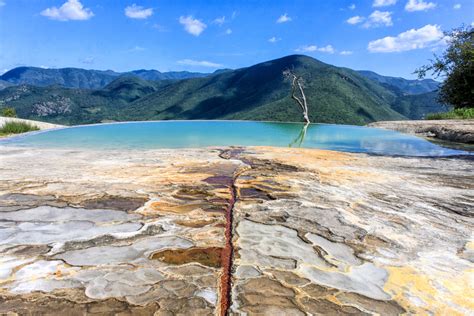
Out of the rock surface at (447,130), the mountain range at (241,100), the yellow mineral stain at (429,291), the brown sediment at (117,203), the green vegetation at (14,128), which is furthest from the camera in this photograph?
the mountain range at (241,100)

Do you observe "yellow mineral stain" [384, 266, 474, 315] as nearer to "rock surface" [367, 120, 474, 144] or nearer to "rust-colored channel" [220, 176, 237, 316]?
"rust-colored channel" [220, 176, 237, 316]

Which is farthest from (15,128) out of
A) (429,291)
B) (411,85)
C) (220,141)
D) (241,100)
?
(411,85)

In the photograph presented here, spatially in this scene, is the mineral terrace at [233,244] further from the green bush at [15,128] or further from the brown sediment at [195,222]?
the green bush at [15,128]

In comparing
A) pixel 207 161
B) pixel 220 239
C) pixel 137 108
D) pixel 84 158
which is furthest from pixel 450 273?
pixel 137 108

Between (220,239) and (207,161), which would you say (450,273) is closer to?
(220,239)

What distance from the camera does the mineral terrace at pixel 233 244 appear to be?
1.84 m

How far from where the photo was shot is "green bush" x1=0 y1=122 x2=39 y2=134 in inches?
478

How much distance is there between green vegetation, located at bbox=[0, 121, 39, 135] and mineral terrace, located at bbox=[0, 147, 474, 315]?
881 cm

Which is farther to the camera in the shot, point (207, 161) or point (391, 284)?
point (207, 161)

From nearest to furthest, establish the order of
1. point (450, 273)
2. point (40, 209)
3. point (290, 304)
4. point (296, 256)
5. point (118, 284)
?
point (290, 304) < point (118, 284) < point (450, 273) < point (296, 256) < point (40, 209)

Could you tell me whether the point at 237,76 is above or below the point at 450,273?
above

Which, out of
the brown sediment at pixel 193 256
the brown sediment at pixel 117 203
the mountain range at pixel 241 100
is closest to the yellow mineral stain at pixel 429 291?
the brown sediment at pixel 193 256

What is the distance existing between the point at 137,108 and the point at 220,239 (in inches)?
2876

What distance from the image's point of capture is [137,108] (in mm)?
71688
